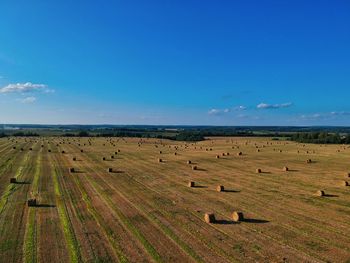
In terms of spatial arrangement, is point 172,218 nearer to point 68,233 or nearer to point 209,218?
point 209,218

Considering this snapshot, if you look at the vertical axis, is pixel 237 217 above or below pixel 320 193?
below

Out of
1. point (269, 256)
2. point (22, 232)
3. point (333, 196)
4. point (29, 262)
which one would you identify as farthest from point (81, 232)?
point (333, 196)

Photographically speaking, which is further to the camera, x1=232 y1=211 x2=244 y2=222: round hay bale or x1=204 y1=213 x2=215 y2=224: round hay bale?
x1=232 y1=211 x2=244 y2=222: round hay bale

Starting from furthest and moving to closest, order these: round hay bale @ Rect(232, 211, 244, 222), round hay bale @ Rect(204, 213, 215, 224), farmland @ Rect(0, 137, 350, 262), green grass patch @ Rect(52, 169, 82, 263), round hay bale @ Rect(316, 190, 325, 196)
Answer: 1. round hay bale @ Rect(316, 190, 325, 196)
2. round hay bale @ Rect(232, 211, 244, 222)
3. round hay bale @ Rect(204, 213, 215, 224)
4. farmland @ Rect(0, 137, 350, 262)
5. green grass patch @ Rect(52, 169, 82, 263)

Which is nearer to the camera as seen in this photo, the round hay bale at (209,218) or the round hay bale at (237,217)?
the round hay bale at (209,218)

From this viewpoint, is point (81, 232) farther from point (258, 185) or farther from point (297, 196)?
point (258, 185)

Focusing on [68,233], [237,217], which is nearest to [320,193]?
[237,217]

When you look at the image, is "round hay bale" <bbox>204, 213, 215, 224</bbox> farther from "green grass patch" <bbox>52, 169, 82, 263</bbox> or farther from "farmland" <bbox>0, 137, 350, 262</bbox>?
"green grass patch" <bbox>52, 169, 82, 263</bbox>

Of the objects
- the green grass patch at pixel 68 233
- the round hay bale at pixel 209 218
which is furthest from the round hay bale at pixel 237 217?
the green grass patch at pixel 68 233

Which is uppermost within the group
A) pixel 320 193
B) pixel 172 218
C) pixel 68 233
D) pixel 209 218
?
pixel 320 193

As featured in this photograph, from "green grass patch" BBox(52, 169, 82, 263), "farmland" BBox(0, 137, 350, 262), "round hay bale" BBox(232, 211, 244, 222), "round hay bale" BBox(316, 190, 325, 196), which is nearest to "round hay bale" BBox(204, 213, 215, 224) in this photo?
"farmland" BBox(0, 137, 350, 262)

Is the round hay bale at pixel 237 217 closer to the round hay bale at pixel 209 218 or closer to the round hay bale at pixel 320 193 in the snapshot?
the round hay bale at pixel 209 218
